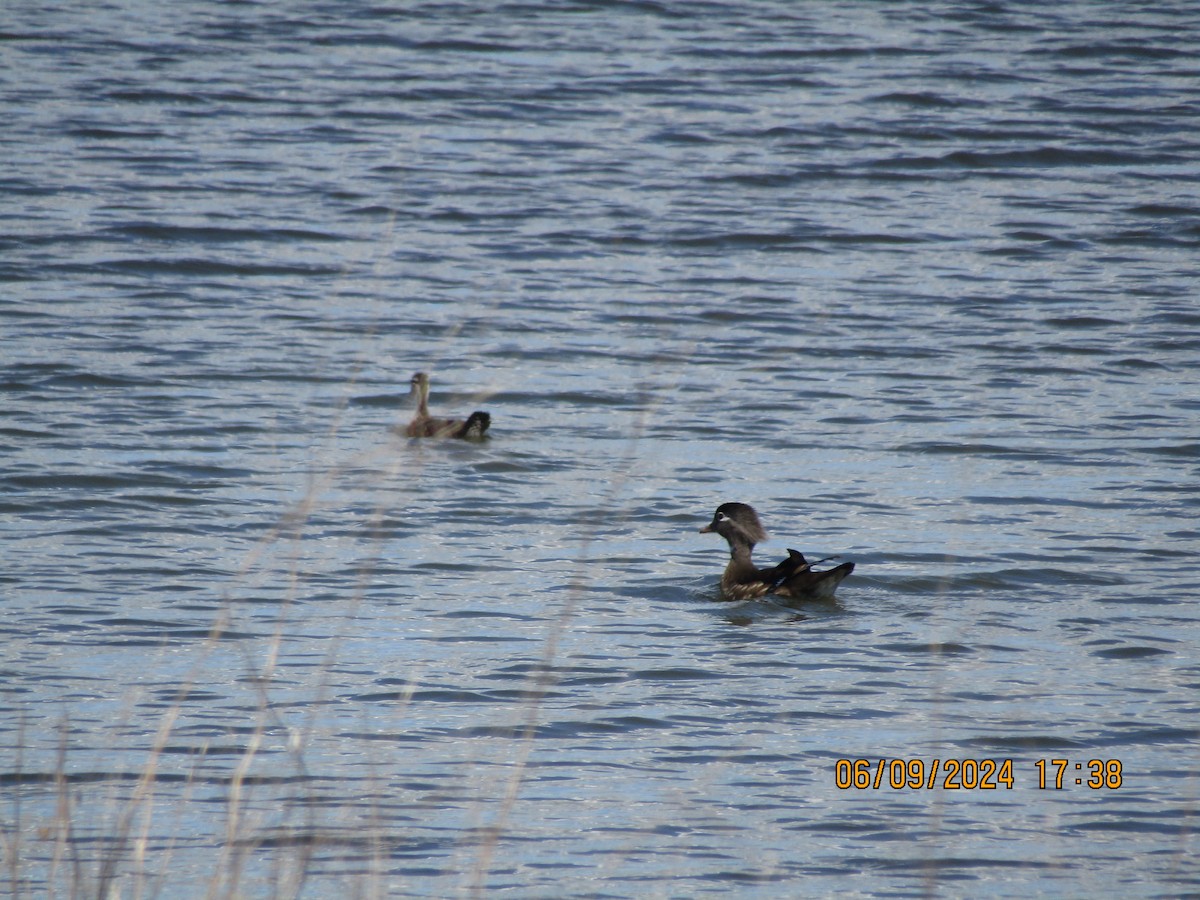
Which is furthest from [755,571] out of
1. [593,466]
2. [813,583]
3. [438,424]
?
[438,424]

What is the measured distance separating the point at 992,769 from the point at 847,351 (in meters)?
7.74

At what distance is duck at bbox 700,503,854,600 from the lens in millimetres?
8477

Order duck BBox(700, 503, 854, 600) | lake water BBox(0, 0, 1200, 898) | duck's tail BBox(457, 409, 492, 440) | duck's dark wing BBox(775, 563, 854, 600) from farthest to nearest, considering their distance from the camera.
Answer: duck's tail BBox(457, 409, 492, 440) < duck BBox(700, 503, 854, 600) < duck's dark wing BBox(775, 563, 854, 600) < lake water BBox(0, 0, 1200, 898)

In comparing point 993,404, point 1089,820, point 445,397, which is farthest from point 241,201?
point 1089,820

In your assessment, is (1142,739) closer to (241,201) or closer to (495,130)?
(241,201)

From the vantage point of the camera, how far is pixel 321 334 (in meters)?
13.9

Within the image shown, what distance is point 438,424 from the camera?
464 inches

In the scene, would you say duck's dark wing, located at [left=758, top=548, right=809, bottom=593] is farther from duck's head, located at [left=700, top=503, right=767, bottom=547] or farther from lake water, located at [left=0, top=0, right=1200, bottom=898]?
duck's head, located at [left=700, top=503, right=767, bottom=547]

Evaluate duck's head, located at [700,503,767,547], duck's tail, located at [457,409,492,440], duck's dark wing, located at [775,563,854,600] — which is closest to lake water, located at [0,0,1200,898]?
duck's dark wing, located at [775,563,854,600]

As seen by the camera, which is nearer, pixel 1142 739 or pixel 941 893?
pixel 941 893

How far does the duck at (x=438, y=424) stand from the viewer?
1154 centimetres

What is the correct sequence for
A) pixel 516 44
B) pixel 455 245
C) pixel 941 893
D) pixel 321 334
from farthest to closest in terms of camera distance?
pixel 516 44 → pixel 455 245 → pixel 321 334 → pixel 941 893

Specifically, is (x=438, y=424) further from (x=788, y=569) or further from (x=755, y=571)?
(x=788, y=569)

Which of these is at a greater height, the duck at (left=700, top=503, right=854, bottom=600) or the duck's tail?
the duck at (left=700, top=503, right=854, bottom=600)
